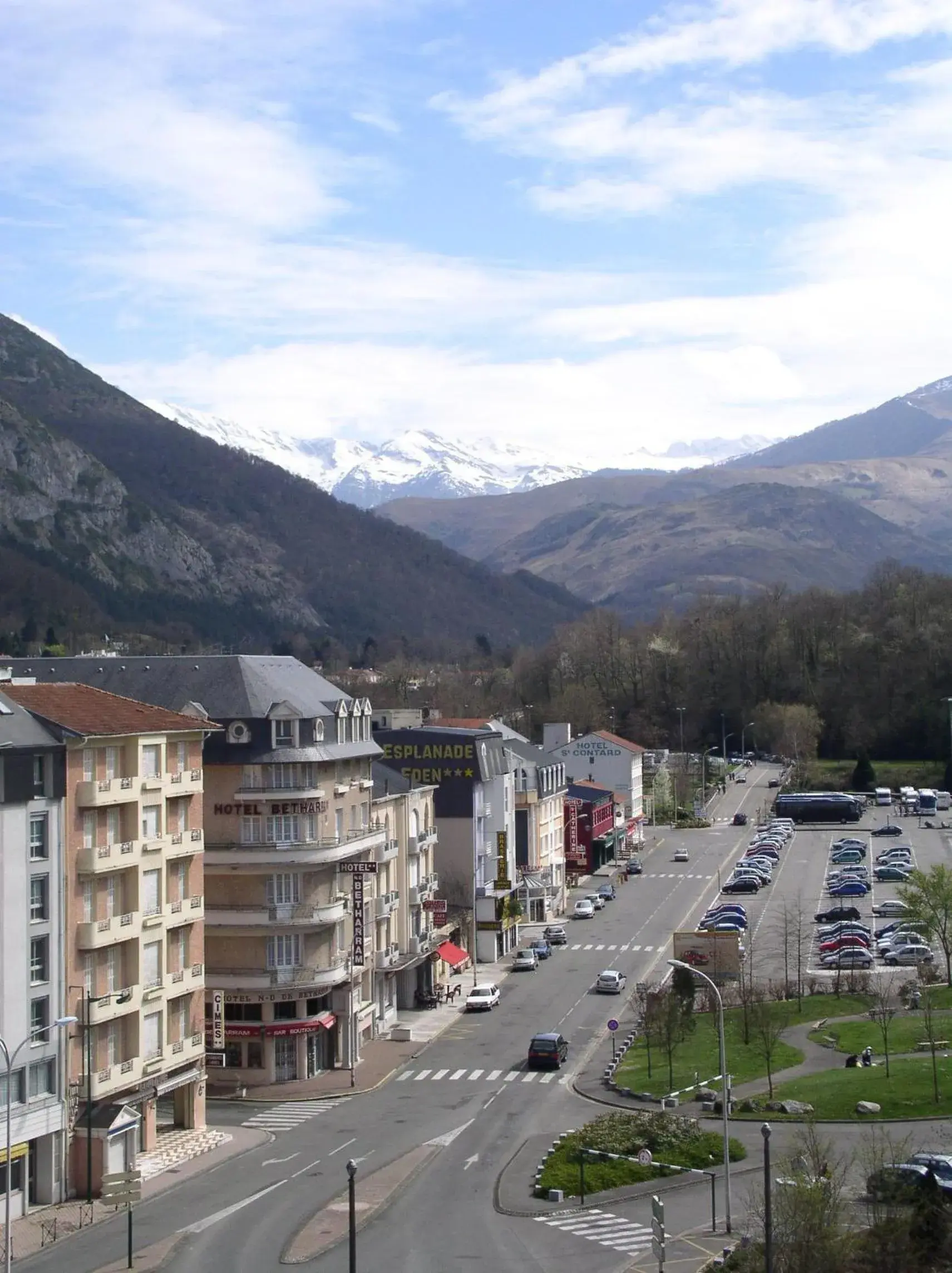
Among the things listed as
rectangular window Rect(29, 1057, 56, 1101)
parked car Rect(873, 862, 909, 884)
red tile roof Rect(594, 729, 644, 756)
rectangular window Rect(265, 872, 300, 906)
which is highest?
red tile roof Rect(594, 729, 644, 756)

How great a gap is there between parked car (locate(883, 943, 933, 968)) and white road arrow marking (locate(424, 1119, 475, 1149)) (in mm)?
32592

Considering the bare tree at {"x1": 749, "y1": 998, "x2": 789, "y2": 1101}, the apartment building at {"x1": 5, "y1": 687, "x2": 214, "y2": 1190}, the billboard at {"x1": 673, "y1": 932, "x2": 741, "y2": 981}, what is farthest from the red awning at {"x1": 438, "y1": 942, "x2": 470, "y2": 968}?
the apartment building at {"x1": 5, "y1": 687, "x2": 214, "y2": 1190}

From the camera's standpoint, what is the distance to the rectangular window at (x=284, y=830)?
58219mm

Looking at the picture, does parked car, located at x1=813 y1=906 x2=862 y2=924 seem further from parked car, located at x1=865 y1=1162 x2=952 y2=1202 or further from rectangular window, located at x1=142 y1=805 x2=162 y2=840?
parked car, located at x1=865 y1=1162 x2=952 y2=1202

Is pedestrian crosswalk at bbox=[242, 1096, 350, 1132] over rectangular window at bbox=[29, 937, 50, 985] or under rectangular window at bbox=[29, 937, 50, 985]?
under

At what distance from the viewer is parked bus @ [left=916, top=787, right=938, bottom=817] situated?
451 ft

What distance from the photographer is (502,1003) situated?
73.4 m

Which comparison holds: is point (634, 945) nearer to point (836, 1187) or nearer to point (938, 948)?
point (938, 948)

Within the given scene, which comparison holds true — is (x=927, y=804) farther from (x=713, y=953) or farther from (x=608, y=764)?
(x=713, y=953)

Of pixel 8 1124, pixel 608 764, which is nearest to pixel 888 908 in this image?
pixel 608 764

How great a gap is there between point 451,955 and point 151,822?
103 feet

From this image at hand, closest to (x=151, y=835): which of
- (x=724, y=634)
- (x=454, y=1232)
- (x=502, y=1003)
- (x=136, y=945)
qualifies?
(x=136, y=945)

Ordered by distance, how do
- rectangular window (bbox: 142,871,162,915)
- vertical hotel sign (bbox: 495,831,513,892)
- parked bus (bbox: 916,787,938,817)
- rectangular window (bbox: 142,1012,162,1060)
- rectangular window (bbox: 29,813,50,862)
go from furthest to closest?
1. parked bus (bbox: 916,787,938,817)
2. vertical hotel sign (bbox: 495,831,513,892)
3. rectangular window (bbox: 142,871,162,915)
4. rectangular window (bbox: 142,1012,162,1060)
5. rectangular window (bbox: 29,813,50,862)

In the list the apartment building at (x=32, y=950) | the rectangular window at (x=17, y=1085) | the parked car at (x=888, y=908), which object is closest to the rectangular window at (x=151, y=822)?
the apartment building at (x=32, y=950)
